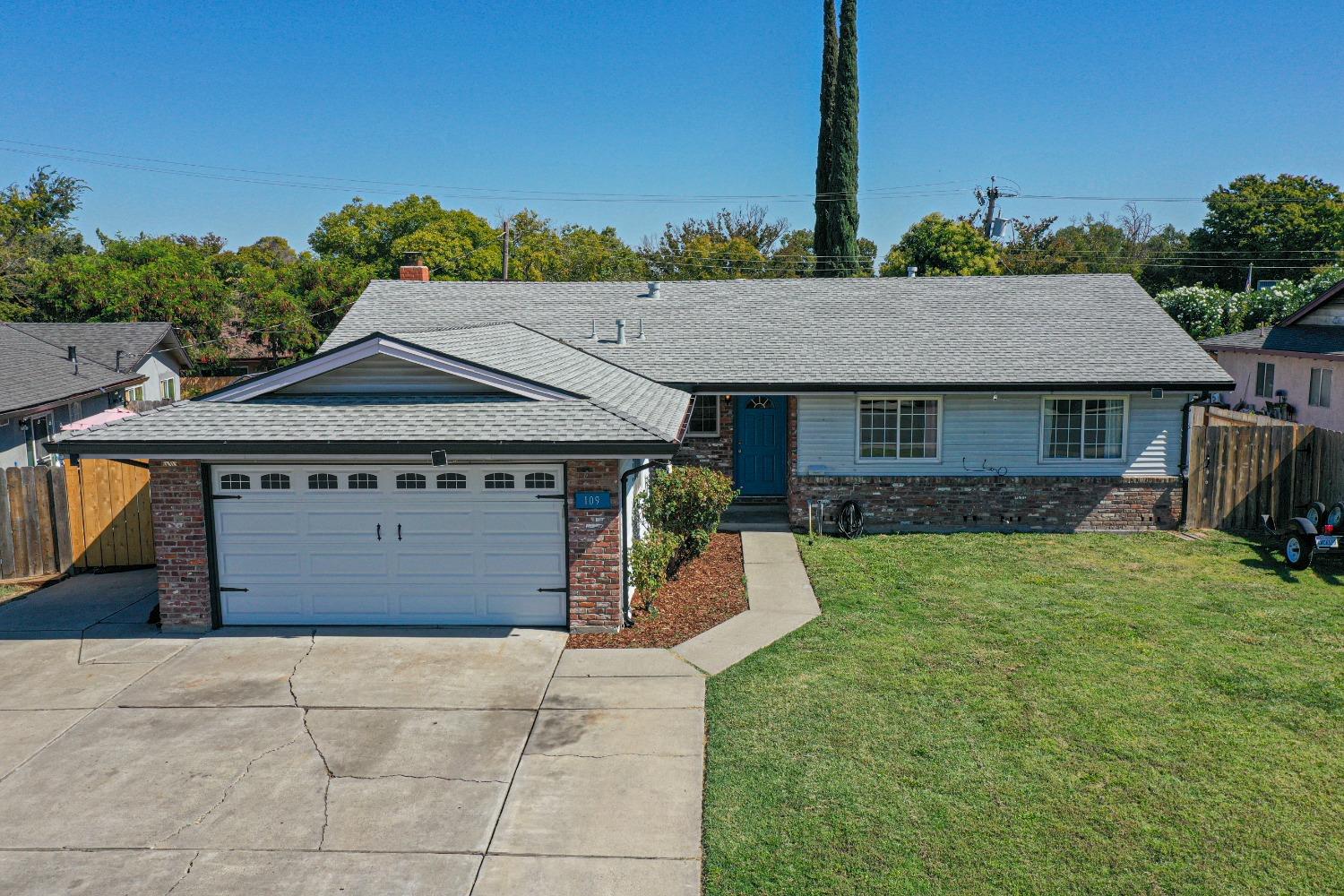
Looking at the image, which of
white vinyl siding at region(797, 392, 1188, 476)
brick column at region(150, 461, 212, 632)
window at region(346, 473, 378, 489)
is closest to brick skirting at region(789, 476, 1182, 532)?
white vinyl siding at region(797, 392, 1188, 476)

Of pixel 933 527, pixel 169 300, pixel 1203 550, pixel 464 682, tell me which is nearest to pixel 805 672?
pixel 464 682

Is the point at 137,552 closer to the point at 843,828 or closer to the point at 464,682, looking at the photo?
the point at 464,682

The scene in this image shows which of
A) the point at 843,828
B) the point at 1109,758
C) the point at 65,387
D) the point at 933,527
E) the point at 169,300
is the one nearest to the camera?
the point at 843,828

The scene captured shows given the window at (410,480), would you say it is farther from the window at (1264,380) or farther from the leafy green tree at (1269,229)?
the leafy green tree at (1269,229)

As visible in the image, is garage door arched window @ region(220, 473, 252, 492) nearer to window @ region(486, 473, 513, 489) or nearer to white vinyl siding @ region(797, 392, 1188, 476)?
window @ region(486, 473, 513, 489)

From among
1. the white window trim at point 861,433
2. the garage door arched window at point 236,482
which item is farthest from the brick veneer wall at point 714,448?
the garage door arched window at point 236,482

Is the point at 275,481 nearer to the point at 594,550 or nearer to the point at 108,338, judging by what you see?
the point at 594,550
